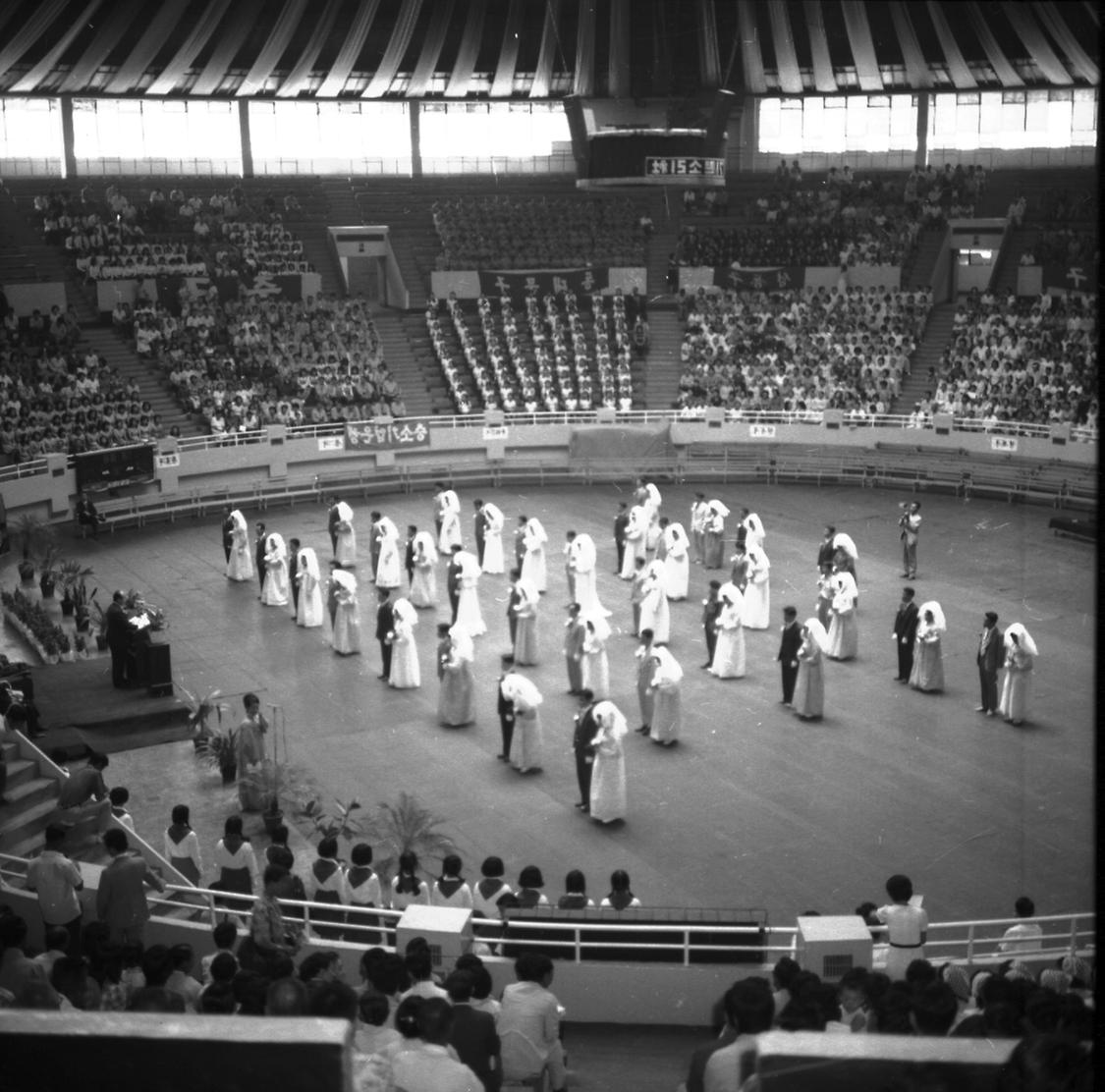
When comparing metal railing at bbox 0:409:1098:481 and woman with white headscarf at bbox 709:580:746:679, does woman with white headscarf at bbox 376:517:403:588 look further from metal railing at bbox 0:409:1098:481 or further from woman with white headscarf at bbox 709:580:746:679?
metal railing at bbox 0:409:1098:481

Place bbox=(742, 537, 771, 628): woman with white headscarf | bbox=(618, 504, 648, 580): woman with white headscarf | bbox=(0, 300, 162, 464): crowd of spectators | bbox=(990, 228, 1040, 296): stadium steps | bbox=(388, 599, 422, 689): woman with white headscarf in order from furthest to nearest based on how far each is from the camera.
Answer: bbox=(990, 228, 1040, 296): stadium steps → bbox=(0, 300, 162, 464): crowd of spectators → bbox=(618, 504, 648, 580): woman with white headscarf → bbox=(742, 537, 771, 628): woman with white headscarf → bbox=(388, 599, 422, 689): woman with white headscarf

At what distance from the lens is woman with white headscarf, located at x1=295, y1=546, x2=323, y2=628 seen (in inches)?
754

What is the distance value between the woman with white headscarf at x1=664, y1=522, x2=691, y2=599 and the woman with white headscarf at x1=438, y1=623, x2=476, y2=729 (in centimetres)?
509

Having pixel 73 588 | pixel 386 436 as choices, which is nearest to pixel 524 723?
pixel 73 588

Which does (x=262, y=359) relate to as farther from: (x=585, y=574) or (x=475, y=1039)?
(x=475, y=1039)

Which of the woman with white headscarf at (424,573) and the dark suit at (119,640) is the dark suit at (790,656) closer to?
the woman with white headscarf at (424,573)

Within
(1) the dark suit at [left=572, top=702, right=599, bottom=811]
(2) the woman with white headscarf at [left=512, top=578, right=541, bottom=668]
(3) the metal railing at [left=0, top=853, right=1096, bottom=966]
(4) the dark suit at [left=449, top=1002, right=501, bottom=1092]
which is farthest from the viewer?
(2) the woman with white headscarf at [left=512, top=578, right=541, bottom=668]

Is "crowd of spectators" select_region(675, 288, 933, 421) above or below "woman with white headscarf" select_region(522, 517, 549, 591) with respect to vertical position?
above

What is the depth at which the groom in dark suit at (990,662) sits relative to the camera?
15.1m

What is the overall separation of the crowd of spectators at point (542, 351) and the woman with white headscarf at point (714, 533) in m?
10.1

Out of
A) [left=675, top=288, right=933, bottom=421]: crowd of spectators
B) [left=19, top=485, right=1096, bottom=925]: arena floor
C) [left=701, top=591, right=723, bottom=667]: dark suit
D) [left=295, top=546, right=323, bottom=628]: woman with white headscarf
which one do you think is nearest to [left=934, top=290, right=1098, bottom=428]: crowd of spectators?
[left=675, top=288, right=933, bottom=421]: crowd of spectators

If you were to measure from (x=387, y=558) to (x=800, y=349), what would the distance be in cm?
1477

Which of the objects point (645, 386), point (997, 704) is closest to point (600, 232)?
point (645, 386)

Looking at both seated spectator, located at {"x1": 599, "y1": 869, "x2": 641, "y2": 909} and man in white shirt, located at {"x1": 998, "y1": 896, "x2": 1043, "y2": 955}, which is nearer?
man in white shirt, located at {"x1": 998, "y1": 896, "x2": 1043, "y2": 955}
